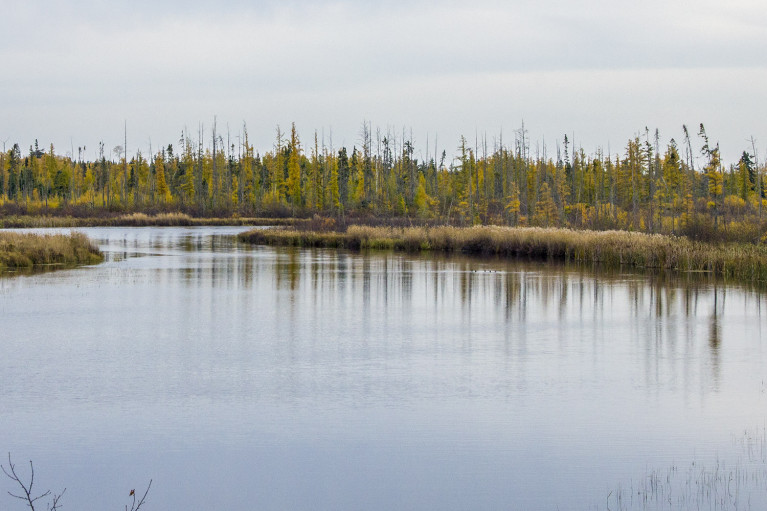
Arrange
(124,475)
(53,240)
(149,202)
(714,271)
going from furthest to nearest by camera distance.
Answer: (149,202)
(53,240)
(714,271)
(124,475)

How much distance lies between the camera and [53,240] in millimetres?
36781

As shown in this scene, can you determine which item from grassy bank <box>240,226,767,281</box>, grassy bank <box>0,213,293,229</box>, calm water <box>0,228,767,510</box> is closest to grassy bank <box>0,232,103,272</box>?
calm water <box>0,228,767,510</box>

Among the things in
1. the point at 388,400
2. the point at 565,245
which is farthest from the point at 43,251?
the point at 388,400

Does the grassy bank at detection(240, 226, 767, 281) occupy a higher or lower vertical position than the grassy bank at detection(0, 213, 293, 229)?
lower

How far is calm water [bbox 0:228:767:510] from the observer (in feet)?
28.2

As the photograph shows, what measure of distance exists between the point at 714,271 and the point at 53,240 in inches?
1046

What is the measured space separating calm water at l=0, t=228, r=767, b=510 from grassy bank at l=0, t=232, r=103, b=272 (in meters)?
11.0

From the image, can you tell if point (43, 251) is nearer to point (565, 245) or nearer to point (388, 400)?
point (565, 245)

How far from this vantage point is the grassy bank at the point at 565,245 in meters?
30.8

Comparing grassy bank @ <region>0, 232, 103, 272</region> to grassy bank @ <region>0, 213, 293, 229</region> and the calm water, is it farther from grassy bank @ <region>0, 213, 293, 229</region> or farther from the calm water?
grassy bank @ <region>0, 213, 293, 229</region>

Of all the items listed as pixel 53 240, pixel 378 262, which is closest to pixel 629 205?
pixel 378 262

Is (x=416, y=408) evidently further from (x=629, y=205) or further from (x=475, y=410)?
(x=629, y=205)

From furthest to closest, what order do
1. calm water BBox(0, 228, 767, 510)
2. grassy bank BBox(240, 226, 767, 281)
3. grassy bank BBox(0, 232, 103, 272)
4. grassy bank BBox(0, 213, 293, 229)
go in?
grassy bank BBox(0, 213, 293, 229) < grassy bank BBox(0, 232, 103, 272) < grassy bank BBox(240, 226, 767, 281) < calm water BBox(0, 228, 767, 510)

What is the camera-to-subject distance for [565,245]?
1551 inches
